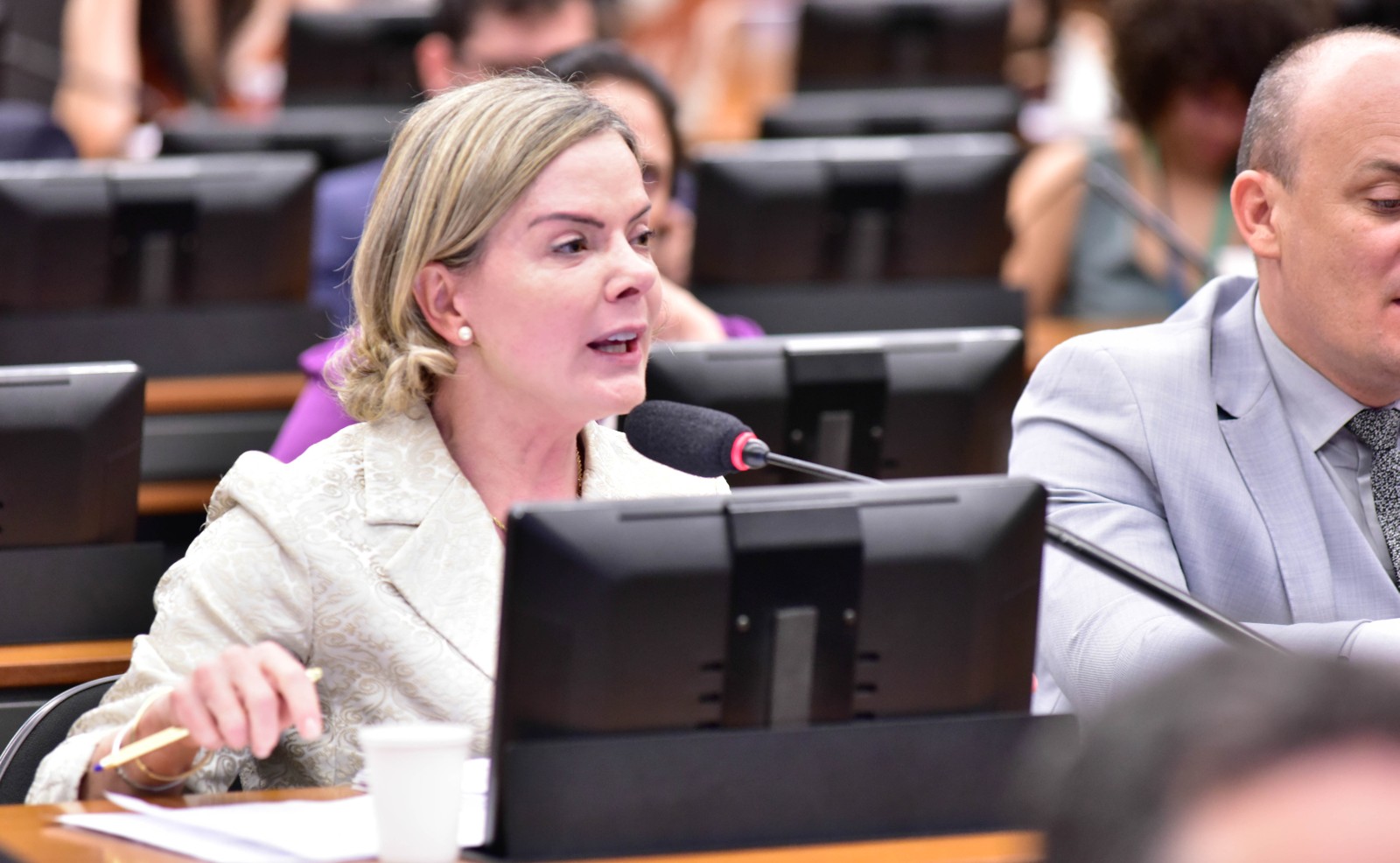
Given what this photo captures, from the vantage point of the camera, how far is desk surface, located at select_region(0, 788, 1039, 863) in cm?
122

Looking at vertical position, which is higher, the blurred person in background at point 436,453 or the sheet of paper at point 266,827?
the blurred person in background at point 436,453

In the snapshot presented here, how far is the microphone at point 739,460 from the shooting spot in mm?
1379

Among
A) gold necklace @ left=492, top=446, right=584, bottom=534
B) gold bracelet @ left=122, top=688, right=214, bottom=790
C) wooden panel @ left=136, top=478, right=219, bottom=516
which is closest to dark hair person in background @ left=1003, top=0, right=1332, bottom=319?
wooden panel @ left=136, top=478, right=219, bottom=516

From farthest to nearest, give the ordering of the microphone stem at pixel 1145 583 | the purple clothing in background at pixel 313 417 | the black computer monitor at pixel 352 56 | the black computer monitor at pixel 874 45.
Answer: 1. the black computer monitor at pixel 874 45
2. the black computer monitor at pixel 352 56
3. the purple clothing in background at pixel 313 417
4. the microphone stem at pixel 1145 583

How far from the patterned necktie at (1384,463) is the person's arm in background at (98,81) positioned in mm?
4163

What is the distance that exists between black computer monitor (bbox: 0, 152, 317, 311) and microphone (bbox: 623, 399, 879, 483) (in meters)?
1.58

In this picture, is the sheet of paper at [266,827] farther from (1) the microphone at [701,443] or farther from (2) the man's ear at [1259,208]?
(2) the man's ear at [1259,208]

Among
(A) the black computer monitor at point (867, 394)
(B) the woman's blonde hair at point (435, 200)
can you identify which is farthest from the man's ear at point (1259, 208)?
(B) the woman's blonde hair at point (435, 200)

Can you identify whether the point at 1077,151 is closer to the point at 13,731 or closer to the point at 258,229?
the point at 258,229

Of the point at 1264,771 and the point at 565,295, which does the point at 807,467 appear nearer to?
the point at 565,295

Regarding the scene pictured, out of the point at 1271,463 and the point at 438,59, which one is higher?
the point at 438,59

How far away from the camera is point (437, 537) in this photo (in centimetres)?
164

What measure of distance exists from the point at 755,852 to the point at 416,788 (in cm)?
23

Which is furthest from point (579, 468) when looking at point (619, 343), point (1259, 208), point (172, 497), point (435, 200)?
point (172, 497)
